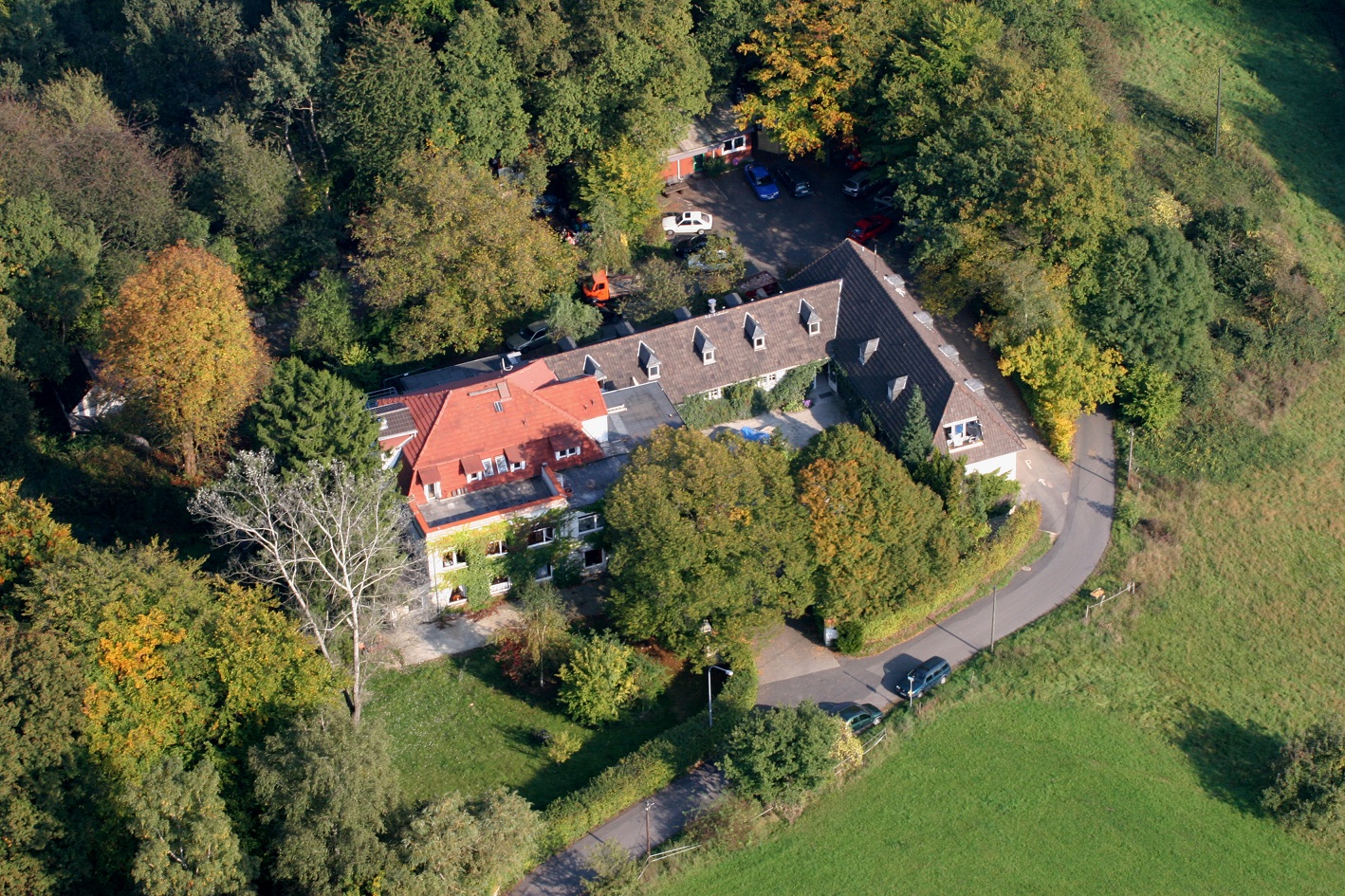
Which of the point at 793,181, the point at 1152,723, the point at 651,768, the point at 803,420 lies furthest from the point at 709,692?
the point at 793,181

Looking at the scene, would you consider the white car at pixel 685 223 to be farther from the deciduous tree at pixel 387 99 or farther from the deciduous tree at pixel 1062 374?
the deciduous tree at pixel 1062 374

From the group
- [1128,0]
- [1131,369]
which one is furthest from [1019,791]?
[1128,0]

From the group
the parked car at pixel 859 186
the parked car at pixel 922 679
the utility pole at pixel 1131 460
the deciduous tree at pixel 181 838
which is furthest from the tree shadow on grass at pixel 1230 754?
the deciduous tree at pixel 181 838

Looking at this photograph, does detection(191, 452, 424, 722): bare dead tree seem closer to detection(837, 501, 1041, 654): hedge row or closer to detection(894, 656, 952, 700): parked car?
detection(837, 501, 1041, 654): hedge row

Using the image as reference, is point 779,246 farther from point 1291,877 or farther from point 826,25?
point 1291,877

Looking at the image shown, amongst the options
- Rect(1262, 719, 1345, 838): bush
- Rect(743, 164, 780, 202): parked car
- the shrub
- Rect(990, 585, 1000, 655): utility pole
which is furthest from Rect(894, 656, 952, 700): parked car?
Rect(743, 164, 780, 202): parked car

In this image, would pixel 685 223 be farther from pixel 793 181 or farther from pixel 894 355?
pixel 894 355
